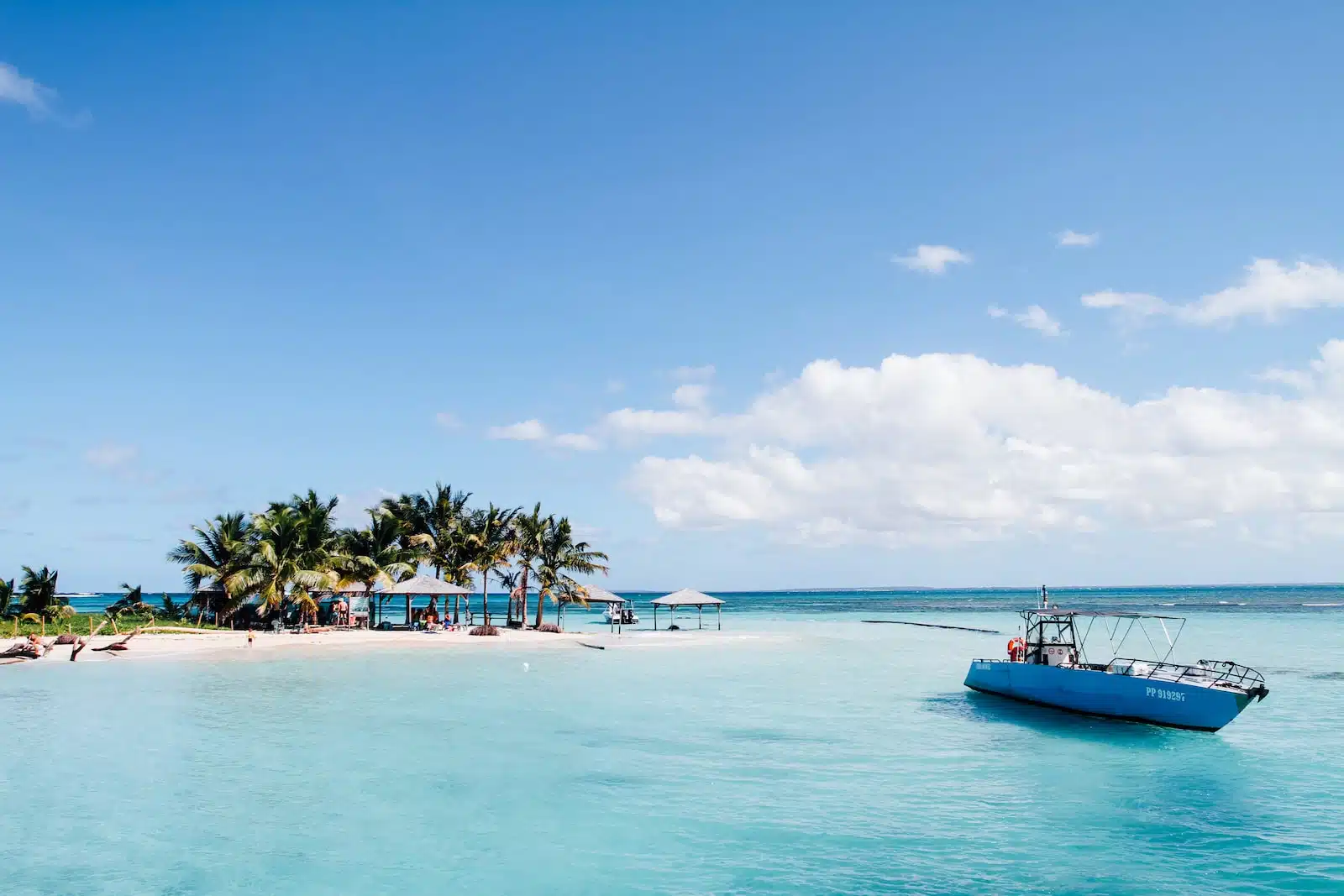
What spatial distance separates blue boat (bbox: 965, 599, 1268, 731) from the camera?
1825 cm

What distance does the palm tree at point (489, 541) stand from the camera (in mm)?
43781

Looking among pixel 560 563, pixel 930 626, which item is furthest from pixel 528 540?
pixel 930 626

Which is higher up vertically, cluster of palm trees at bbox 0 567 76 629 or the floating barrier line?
cluster of palm trees at bbox 0 567 76 629

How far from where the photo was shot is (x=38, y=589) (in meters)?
37.1

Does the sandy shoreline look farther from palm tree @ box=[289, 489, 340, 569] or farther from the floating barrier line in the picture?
the floating barrier line

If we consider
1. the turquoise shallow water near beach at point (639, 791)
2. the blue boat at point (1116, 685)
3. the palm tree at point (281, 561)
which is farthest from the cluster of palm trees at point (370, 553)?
the blue boat at point (1116, 685)

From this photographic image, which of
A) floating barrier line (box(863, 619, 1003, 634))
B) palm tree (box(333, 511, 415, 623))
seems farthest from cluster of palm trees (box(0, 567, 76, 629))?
floating barrier line (box(863, 619, 1003, 634))

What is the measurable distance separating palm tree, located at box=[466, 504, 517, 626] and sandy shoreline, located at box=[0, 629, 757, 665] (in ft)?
11.1

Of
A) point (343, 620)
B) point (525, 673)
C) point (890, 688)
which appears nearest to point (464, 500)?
point (343, 620)

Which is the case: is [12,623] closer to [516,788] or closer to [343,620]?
[343,620]

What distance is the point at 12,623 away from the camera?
3656 centimetres

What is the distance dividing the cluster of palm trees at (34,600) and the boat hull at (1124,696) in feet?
127

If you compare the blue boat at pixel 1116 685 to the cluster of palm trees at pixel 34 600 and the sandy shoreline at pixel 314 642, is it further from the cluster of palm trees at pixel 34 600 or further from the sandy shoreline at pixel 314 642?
the cluster of palm trees at pixel 34 600

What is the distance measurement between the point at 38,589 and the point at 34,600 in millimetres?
580
